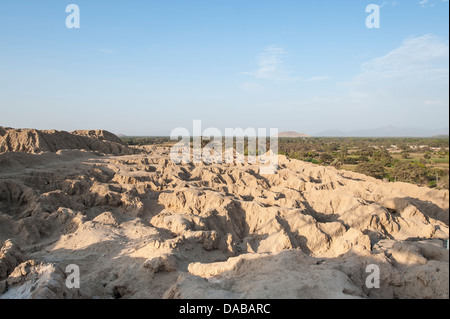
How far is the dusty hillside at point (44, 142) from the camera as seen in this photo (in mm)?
24950

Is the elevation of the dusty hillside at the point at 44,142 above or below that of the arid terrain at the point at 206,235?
above

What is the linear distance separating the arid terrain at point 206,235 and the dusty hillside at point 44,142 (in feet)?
23.2

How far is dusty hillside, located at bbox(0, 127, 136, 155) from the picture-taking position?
81.9 ft

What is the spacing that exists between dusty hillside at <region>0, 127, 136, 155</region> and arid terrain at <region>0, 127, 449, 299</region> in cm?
707

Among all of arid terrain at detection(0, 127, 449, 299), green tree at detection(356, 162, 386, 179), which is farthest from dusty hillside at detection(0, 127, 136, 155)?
green tree at detection(356, 162, 386, 179)

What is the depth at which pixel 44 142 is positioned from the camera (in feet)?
88.3

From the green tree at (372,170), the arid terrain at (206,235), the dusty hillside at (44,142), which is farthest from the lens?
the green tree at (372,170)

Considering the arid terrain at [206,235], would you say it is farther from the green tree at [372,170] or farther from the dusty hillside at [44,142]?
the green tree at [372,170]

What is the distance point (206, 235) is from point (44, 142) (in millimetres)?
24523

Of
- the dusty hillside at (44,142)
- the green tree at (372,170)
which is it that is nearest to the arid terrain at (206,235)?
the dusty hillside at (44,142)

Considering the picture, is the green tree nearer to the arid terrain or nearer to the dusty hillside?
the arid terrain
